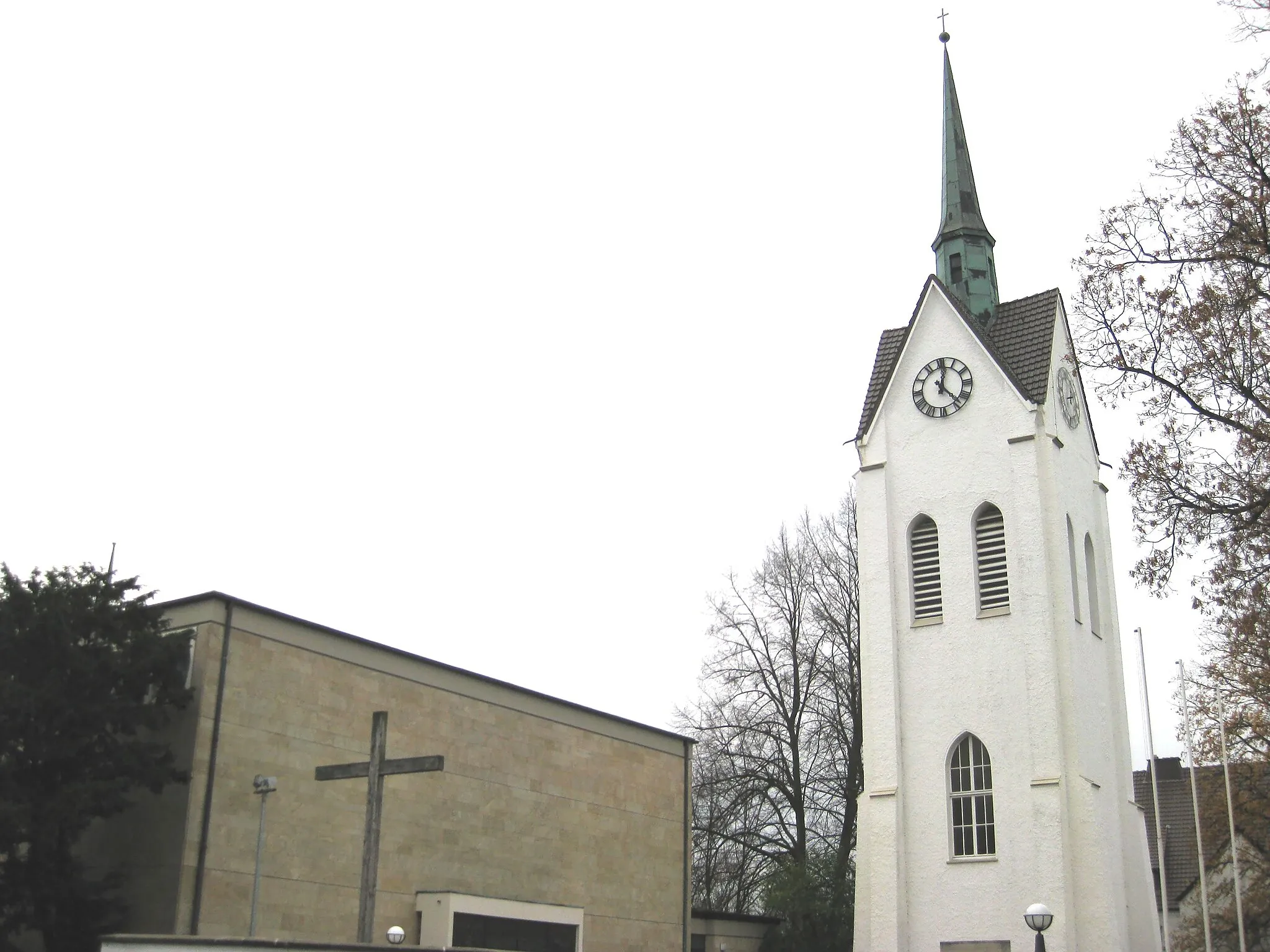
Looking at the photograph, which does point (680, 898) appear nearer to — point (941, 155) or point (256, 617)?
point (256, 617)

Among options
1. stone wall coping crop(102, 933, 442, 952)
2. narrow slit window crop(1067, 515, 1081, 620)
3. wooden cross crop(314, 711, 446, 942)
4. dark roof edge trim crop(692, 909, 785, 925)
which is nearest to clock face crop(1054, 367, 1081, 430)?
narrow slit window crop(1067, 515, 1081, 620)

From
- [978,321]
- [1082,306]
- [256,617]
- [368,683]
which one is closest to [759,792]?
[978,321]

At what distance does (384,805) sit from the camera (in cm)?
2430

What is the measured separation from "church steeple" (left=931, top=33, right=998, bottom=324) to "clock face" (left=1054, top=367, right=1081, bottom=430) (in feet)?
8.34

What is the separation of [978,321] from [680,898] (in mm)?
15875

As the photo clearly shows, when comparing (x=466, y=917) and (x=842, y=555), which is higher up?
(x=842, y=555)

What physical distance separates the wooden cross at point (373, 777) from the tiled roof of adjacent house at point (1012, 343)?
18.0 metres

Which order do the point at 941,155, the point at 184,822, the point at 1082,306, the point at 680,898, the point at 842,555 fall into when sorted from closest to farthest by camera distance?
the point at 1082,306 → the point at 184,822 → the point at 680,898 → the point at 941,155 → the point at 842,555

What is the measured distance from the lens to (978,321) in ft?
112

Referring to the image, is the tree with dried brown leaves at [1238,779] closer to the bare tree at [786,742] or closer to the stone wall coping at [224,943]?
the bare tree at [786,742]

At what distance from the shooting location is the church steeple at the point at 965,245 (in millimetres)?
35094

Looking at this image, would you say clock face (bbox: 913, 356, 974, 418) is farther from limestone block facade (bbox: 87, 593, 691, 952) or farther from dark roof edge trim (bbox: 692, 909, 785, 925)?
dark roof edge trim (bbox: 692, 909, 785, 925)

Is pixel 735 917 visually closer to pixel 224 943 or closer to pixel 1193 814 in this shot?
pixel 1193 814

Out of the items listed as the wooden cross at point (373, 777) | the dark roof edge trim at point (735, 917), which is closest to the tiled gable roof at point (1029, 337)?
the dark roof edge trim at point (735, 917)
